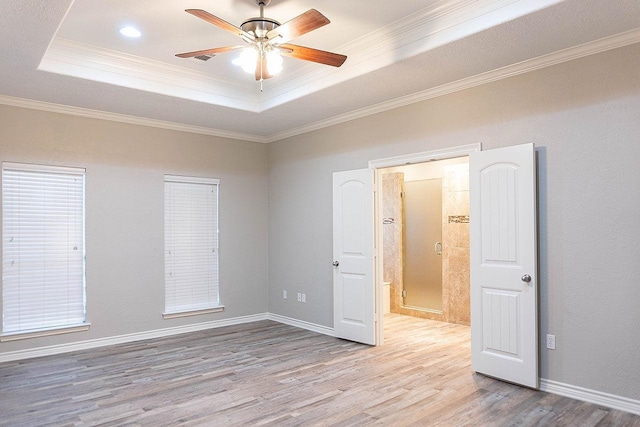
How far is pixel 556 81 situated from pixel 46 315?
226 inches

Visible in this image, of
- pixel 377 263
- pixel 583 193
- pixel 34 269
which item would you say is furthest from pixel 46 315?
pixel 583 193

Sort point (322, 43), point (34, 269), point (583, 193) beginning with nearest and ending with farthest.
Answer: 1. point (583, 193)
2. point (322, 43)
3. point (34, 269)

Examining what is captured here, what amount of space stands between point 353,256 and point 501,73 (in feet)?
8.51

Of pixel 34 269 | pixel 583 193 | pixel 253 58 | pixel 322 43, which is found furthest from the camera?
pixel 34 269

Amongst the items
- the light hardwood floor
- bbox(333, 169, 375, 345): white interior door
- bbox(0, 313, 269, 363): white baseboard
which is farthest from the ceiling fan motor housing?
bbox(0, 313, 269, 363): white baseboard

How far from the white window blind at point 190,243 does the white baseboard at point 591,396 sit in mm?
4344

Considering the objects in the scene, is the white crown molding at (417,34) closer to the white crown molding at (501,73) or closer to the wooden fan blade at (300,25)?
the white crown molding at (501,73)

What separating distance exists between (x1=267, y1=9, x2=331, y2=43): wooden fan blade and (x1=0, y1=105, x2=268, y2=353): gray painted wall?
3259 millimetres

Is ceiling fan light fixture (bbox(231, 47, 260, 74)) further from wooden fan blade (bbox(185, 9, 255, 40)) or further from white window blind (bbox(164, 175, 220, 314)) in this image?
white window blind (bbox(164, 175, 220, 314))

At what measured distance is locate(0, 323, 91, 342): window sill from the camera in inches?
189

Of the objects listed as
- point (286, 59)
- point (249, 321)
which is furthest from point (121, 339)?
point (286, 59)

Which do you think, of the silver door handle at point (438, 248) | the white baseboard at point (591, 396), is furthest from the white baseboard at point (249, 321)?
the silver door handle at point (438, 248)

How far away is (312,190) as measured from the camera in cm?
621

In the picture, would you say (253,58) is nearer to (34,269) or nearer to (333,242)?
(333,242)
